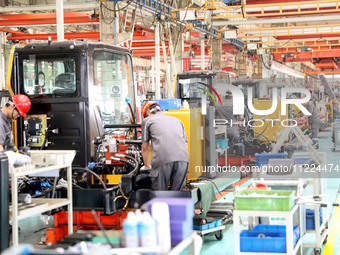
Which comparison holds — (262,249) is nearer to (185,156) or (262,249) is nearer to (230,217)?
(185,156)

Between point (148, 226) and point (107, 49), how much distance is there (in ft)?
13.8

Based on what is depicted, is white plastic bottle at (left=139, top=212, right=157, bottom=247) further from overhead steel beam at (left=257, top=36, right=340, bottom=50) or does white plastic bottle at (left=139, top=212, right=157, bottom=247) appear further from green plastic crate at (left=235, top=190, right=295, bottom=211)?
overhead steel beam at (left=257, top=36, right=340, bottom=50)

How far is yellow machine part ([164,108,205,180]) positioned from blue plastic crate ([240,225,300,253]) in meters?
2.20

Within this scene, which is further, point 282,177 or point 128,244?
point 282,177

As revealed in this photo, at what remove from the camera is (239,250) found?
4.77 metres

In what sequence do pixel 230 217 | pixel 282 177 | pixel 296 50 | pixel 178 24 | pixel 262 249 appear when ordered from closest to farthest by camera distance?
pixel 262 249
pixel 282 177
pixel 230 217
pixel 178 24
pixel 296 50

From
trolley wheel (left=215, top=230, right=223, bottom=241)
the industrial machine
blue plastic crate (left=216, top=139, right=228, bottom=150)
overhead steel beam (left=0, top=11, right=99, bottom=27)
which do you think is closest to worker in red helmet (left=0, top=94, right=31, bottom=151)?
the industrial machine

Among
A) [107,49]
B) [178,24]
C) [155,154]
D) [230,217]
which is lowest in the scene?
[230,217]

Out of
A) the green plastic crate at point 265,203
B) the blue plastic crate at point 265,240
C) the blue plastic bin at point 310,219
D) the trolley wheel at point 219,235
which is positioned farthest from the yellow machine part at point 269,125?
the green plastic crate at point 265,203

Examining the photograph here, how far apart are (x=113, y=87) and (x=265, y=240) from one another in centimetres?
317

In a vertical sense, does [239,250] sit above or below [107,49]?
below

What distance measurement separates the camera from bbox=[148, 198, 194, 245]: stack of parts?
3238 millimetres

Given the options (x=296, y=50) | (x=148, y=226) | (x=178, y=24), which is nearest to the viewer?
(x=148, y=226)

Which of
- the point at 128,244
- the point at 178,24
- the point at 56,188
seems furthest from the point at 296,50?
the point at 128,244
